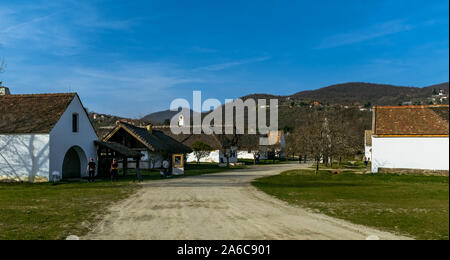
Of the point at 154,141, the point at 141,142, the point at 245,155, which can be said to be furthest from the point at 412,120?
the point at 245,155

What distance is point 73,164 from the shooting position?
29469 millimetres

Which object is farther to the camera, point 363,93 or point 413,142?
point 363,93

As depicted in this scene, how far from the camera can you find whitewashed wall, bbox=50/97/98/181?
2447cm

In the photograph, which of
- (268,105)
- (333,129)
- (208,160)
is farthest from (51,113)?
(268,105)

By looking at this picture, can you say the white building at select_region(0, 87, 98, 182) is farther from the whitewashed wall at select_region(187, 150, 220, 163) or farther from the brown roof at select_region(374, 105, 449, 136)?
the whitewashed wall at select_region(187, 150, 220, 163)

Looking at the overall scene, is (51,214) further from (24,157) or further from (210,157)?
(210,157)

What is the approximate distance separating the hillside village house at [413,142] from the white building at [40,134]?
23.4 meters

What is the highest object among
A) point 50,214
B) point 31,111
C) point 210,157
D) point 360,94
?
point 360,94

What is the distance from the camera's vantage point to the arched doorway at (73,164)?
28.9 metres

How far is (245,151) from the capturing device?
69.5 m

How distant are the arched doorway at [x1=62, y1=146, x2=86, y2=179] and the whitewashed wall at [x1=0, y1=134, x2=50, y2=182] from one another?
4.88 metres

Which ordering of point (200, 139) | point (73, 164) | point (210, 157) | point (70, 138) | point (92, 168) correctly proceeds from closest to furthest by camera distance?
1. point (92, 168)
2. point (70, 138)
3. point (73, 164)
4. point (210, 157)
5. point (200, 139)

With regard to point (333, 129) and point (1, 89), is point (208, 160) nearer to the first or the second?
point (333, 129)

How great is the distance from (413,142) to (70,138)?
2589 cm
